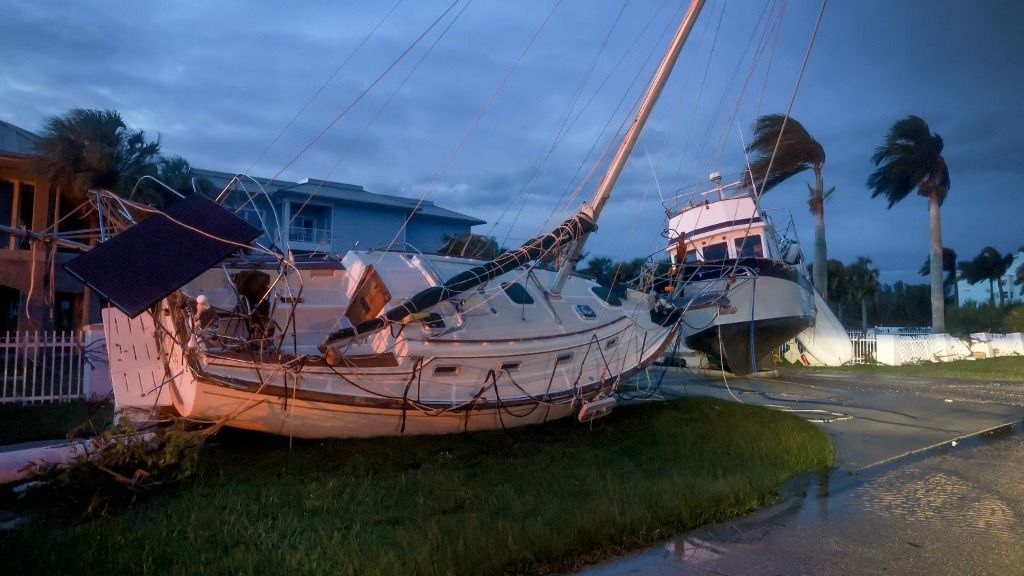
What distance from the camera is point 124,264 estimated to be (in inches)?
268

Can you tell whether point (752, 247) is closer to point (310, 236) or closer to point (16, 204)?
point (310, 236)

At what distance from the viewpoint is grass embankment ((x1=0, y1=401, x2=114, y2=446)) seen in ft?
31.1

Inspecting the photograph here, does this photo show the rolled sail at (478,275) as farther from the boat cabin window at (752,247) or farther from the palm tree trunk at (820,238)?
the palm tree trunk at (820,238)

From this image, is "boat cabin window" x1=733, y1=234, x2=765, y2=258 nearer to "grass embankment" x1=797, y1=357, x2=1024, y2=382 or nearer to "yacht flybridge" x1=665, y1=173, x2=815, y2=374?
"yacht flybridge" x1=665, y1=173, x2=815, y2=374

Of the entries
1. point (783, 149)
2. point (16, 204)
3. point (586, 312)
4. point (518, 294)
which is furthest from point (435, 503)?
point (783, 149)

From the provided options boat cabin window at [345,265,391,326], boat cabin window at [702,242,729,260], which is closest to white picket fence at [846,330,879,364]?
boat cabin window at [702,242,729,260]

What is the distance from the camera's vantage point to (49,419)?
10523 millimetres

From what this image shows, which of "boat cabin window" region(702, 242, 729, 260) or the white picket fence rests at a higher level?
"boat cabin window" region(702, 242, 729, 260)

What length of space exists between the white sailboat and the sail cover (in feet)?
0.07


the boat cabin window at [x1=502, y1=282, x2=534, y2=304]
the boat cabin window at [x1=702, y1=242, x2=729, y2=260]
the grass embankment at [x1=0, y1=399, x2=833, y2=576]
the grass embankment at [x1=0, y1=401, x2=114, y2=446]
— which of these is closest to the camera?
the grass embankment at [x1=0, y1=399, x2=833, y2=576]

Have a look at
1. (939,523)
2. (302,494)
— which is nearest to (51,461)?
(302,494)

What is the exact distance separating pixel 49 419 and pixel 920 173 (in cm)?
3278

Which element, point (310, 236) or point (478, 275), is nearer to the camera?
point (478, 275)

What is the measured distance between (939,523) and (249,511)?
19.3 feet
